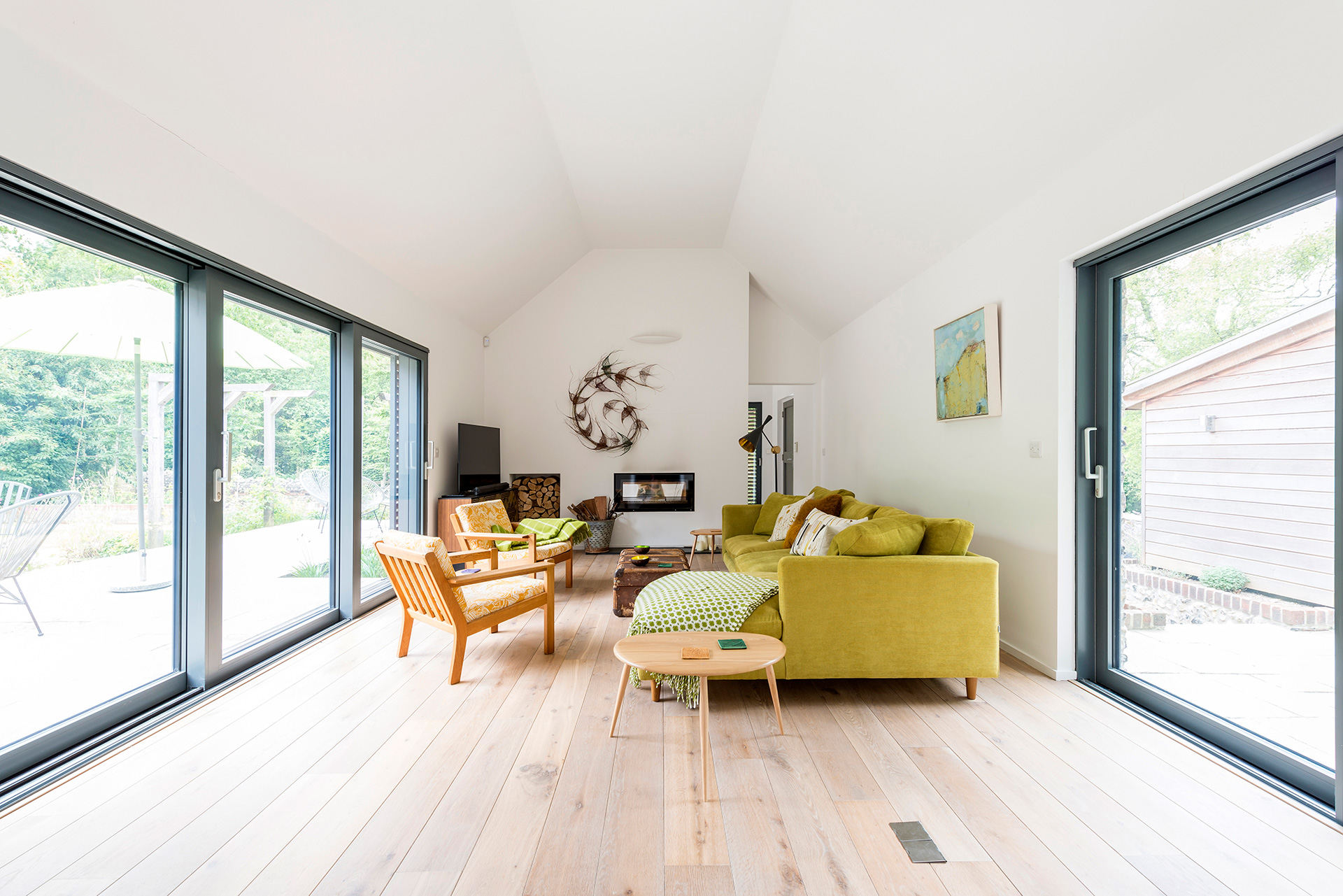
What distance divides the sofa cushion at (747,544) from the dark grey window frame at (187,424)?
2924 millimetres

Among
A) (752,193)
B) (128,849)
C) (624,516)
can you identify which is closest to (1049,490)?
(752,193)

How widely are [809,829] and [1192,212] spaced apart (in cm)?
259

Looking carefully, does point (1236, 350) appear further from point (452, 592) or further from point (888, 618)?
point (452, 592)

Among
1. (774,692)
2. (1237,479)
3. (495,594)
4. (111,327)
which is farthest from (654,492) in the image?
(1237,479)

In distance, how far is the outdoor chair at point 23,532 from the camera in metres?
1.97

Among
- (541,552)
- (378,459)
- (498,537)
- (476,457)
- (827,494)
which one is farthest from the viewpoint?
(476,457)

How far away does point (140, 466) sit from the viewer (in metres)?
2.51

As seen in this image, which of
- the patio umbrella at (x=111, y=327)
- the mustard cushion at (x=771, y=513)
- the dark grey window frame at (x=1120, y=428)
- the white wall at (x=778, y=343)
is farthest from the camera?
the white wall at (x=778, y=343)

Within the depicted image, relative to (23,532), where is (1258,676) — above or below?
below

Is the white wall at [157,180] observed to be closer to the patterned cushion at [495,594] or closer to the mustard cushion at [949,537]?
the patterned cushion at [495,594]

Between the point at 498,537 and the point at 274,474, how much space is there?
1358mm

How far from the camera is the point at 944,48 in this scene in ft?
8.27

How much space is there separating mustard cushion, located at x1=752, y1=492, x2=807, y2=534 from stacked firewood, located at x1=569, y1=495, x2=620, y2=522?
1991 millimetres

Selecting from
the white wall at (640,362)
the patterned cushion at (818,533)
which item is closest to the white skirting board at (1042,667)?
the patterned cushion at (818,533)
